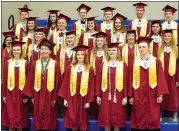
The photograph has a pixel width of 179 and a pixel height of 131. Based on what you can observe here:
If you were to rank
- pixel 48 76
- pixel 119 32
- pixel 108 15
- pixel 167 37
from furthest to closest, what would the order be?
pixel 108 15 < pixel 119 32 < pixel 167 37 < pixel 48 76

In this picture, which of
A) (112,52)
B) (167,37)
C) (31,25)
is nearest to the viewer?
(112,52)

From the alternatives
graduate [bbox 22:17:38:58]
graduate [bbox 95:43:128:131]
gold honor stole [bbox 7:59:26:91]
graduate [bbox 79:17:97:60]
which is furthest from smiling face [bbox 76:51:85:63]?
graduate [bbox 22:17:38:58]

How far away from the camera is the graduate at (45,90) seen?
595 cm

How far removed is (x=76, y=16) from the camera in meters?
10.6

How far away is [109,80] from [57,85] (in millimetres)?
825

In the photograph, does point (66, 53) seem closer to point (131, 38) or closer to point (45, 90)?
point (45, 90)

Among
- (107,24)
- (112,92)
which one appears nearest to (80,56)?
(112,92)

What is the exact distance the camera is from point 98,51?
6328 mm

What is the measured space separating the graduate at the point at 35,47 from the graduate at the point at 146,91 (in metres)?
1.94

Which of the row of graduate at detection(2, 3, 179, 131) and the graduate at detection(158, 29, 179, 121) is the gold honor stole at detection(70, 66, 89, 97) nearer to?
the row of graduate at detection(2, 3, 179, 131)

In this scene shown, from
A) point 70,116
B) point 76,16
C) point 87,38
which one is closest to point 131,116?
point 70,116

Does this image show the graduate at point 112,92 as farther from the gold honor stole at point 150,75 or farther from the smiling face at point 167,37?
the smiling face at point 167,37

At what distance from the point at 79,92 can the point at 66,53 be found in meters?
0.89

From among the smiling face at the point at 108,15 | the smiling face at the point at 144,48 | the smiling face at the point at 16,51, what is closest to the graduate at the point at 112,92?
the smiling face at the point at 144,48
